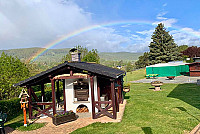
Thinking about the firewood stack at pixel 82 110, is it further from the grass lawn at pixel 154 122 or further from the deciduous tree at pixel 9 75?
the deciduous tree at pixel 9 75

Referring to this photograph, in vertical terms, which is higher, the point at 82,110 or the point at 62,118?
the point at 62,118

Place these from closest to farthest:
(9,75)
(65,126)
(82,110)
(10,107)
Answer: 1. (65,126)
2. (82,110)
3. (10,107)
4. (9,75)

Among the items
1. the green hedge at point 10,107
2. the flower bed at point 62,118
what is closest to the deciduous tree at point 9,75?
the green hedge at point 10,107

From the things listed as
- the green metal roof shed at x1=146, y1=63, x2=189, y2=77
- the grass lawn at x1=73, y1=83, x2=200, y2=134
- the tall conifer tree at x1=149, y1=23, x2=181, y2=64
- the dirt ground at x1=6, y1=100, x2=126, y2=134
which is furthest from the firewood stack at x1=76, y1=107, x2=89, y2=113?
the tall conifer tree at x1=149, y1=23, x2=181, y2=64

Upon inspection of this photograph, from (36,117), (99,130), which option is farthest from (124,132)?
(36,117)

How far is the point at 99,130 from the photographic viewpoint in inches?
316

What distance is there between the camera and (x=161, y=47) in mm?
51000

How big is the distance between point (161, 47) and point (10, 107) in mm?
47475

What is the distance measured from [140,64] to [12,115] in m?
62.2

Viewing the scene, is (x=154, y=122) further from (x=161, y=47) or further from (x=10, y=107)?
(x=161, y=47)

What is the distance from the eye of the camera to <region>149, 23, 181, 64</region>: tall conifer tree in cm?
5036

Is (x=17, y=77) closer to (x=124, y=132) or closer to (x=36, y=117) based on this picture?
(x=36, y=117)

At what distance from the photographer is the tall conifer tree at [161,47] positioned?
50.4 m

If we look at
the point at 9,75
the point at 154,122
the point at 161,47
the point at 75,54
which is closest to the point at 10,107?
the point at 9,75
